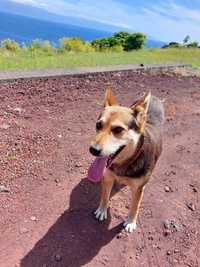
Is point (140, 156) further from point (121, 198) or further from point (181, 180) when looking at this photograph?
point (181, 180)

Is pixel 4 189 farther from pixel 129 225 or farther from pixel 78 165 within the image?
pixel 129 225

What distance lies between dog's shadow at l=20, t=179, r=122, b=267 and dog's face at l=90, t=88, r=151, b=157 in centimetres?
108

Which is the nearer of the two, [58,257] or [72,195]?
[58,257]

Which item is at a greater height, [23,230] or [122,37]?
[23,230]

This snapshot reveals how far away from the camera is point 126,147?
3.52 metres

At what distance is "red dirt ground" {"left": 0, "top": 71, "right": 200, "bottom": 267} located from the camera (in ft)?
12.2

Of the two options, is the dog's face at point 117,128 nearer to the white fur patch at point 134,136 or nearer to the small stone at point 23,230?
the white fur patch at point 134,136

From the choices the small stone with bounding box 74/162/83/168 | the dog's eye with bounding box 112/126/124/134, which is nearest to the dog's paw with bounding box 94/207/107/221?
the small stone with bounding box 74/162/83/168

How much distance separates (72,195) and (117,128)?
1.43 meters

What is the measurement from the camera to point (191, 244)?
4102mm

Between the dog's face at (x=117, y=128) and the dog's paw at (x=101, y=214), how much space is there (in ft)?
3.33

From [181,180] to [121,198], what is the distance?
109cm

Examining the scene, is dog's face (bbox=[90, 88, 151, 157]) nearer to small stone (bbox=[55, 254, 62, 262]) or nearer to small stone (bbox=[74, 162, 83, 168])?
small stone (bbox=[55, 254, 62, 262])

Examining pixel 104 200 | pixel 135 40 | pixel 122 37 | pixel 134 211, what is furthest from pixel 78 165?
pixel 122 37
